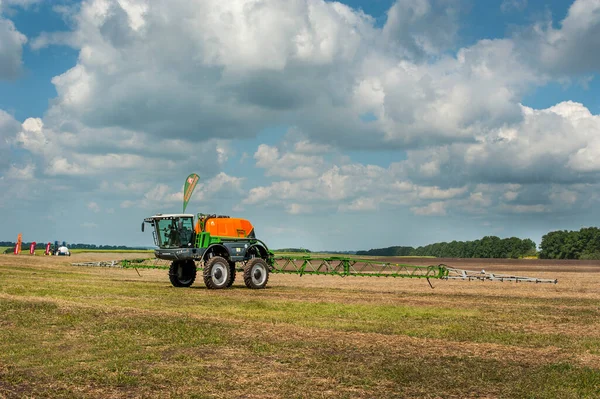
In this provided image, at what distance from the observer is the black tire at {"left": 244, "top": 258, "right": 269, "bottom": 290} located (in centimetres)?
3097

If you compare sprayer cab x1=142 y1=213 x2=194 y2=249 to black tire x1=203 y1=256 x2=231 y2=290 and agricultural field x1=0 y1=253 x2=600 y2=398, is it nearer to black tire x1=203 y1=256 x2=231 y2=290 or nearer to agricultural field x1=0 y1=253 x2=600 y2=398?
black tire x1=203 y1=256 x2=231 y2=290

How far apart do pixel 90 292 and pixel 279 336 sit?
12.8 m

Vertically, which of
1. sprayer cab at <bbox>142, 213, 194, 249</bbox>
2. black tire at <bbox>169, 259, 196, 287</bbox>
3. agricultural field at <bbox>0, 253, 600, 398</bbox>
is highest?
sprayer cab at <bbox>142, 213, 194, 249</bbox>

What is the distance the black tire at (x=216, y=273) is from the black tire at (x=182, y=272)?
249 centimetres

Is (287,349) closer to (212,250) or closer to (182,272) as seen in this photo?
(212,250)

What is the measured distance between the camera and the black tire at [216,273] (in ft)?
95.6

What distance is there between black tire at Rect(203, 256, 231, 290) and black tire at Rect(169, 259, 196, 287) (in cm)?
249

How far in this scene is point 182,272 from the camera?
1262 inches

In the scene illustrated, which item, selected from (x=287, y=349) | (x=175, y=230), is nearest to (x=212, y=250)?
(x=175, y=230)

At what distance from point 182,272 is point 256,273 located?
4290 millimetres

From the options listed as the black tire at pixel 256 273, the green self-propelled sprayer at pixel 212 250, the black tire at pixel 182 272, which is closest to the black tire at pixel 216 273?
the green self-propelled sprayer at pixel 212 250

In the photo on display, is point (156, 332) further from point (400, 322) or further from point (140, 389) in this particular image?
point (400, 322)

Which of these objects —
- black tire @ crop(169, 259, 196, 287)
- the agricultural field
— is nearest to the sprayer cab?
black tire @ crop(169, 259, 196, 287)

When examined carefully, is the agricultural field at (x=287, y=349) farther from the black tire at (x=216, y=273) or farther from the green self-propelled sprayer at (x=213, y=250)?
the green self-propelled sprayer at (x=213, y=250)
